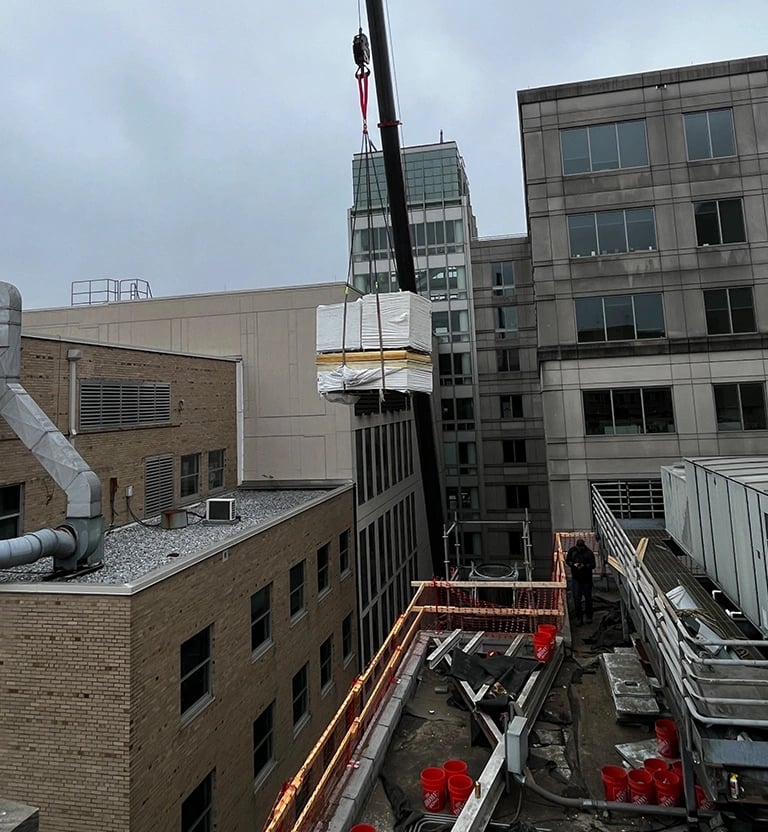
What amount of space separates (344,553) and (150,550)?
31.8 feet

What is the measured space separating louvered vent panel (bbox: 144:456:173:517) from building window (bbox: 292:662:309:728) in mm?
6957

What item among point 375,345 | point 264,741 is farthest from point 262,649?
point 375,345

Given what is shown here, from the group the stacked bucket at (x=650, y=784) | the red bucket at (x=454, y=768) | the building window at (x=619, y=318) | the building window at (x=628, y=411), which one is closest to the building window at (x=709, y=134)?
the building window at (x=619, y=318)

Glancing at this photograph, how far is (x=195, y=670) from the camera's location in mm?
12359

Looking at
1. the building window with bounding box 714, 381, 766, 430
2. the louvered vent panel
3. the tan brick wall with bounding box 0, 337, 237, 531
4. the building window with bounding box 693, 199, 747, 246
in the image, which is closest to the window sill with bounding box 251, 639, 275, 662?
the tan brick wall with bounding box 0, 337, 237, 531

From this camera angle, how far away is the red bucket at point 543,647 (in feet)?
35.9

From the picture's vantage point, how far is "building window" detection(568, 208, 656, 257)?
982 inches

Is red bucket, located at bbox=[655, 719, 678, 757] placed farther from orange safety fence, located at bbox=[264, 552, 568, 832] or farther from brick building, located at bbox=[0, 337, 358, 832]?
brick building, located at bbox=[0, 337, 358, 832]

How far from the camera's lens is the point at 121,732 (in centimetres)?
1010

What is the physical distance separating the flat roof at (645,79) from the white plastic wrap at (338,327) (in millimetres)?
18988

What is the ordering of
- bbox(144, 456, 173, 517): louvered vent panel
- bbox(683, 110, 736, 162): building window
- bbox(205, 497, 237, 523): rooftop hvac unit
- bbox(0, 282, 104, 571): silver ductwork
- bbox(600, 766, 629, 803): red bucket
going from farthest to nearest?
bbox(683, 110, 736, 162): building window, bbox(144, 456, 173, 517): louvered vent panel, bbox(205, 497, 237, 523): rooftop hvac unit, bbox(0, 282, 104, 571): silver ductwork, bbox(600, 766, 629, 803): red bucket

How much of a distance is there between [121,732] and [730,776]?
938 cm

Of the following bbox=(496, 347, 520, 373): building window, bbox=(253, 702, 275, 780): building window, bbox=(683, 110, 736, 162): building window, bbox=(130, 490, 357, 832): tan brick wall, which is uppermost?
bbox=(683, 110, 736, 162): building window

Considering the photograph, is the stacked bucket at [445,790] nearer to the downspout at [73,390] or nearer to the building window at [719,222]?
the downspout at [73,390]
